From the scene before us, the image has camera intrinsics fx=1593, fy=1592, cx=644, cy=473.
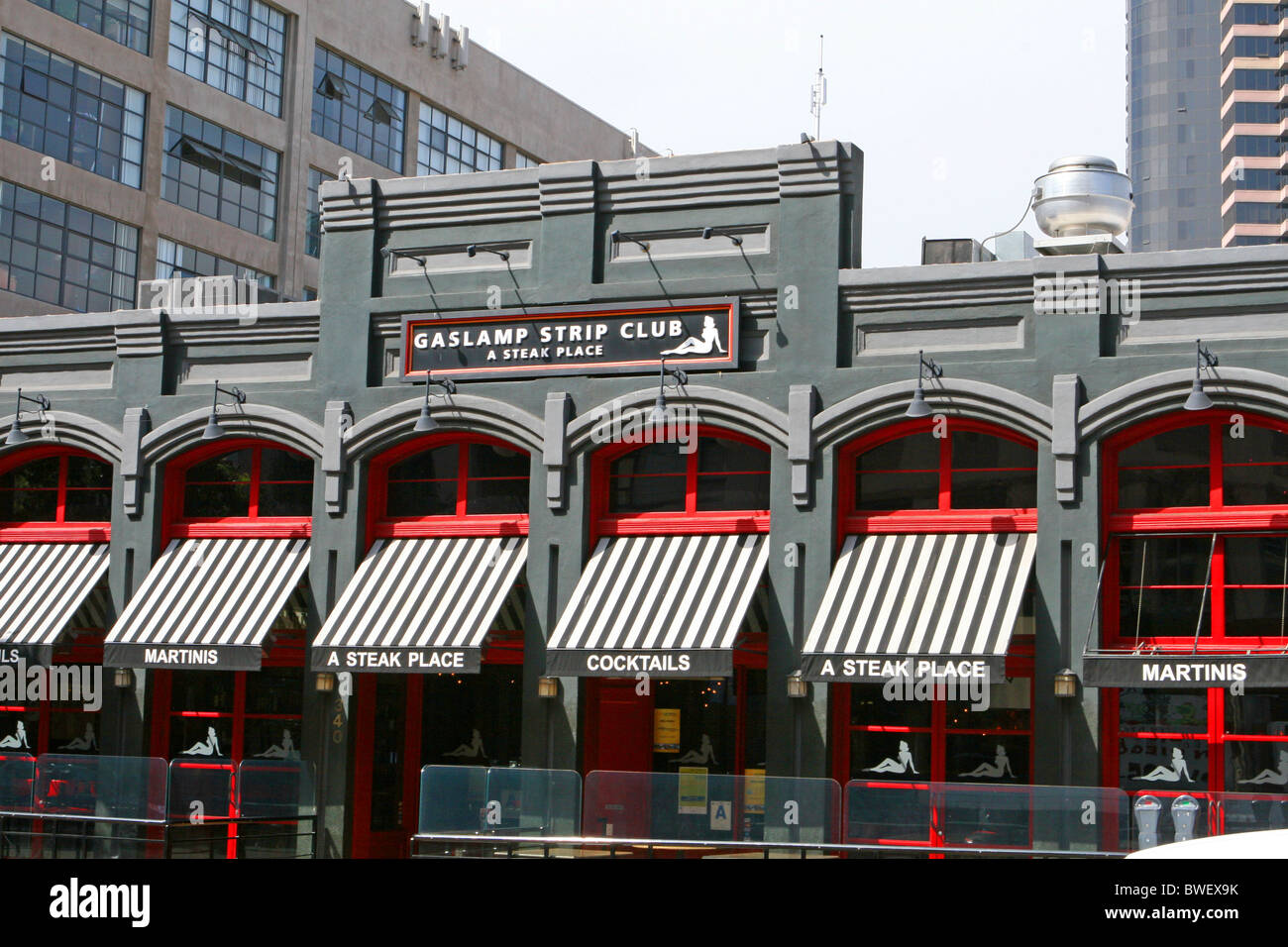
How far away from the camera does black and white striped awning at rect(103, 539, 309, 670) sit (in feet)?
65.9

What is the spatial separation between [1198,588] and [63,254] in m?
27.0

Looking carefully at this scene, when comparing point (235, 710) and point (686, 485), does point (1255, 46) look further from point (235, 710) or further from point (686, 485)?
point (235, 710)

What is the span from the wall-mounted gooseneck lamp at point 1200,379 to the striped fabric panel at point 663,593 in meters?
5.08

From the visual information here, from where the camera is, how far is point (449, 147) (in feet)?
155

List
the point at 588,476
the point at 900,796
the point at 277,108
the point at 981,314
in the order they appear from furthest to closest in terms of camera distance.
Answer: the point at 277,108 < the point at 588,476 < the point at 981,314 < the point at 900,796

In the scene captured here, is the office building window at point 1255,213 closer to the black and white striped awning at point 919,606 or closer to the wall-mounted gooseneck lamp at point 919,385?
the wall-mounted gooseneck lamp at point 919,385

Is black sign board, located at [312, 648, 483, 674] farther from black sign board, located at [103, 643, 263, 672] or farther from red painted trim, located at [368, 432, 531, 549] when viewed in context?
red painted trim, located at [368, 432, 531, 549]

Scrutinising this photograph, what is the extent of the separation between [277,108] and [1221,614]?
31782 millimetres

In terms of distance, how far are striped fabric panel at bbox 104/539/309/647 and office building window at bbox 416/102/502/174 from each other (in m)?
26.2

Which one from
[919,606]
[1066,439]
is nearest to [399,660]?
[919,606]

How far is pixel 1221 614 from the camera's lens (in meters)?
17.2
